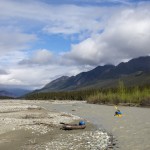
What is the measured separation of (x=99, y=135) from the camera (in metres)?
26.5

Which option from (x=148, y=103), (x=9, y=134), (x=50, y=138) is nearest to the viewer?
(x=50, y=138)

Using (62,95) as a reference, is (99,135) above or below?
below

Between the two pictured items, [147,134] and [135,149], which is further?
[147,134]

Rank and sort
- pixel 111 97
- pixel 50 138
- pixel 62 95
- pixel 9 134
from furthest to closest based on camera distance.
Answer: pixel 62 95
pixel 111 97
pixel 9 134
pixel 50 138

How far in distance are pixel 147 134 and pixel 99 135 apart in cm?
405

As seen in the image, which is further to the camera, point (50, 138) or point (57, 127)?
point (57, 127)

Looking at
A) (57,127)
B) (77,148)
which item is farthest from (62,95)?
→ (77,148)

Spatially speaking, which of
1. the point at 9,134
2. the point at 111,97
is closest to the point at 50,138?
the point at 9,134

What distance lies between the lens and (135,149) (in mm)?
20109

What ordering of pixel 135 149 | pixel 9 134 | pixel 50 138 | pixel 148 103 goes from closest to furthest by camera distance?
pixel 135 149 → pixel 50 138 → pixel 9 134 → pixel 148 103

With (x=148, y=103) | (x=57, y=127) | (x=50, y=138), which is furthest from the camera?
(x=148, y=103)

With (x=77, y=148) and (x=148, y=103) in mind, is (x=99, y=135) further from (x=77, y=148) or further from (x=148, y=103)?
(x=148, y=103)

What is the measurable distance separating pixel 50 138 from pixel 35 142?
2.09 metres

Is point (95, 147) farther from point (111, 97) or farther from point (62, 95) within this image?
point (62, 95)
